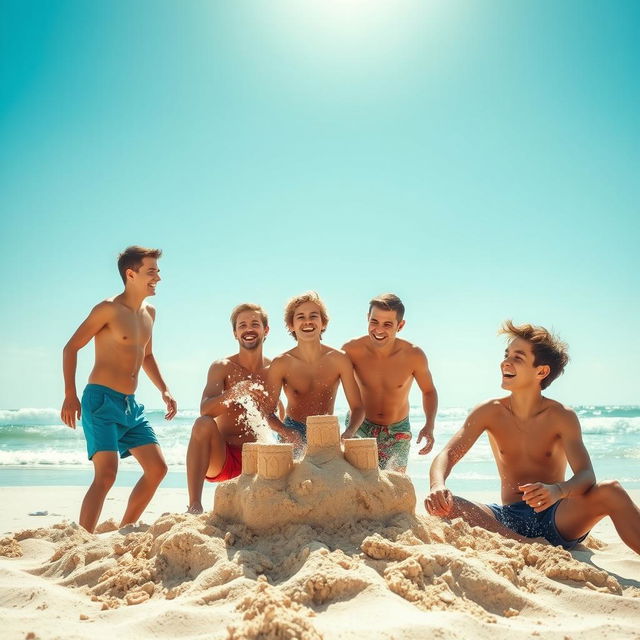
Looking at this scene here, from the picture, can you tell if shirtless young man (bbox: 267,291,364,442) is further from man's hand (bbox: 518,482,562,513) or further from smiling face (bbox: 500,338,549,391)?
man's hand (bbox: 518,482,562,513)

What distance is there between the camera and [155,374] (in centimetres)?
482

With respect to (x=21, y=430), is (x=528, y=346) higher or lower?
higher

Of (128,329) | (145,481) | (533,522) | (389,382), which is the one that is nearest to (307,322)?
(389,382)

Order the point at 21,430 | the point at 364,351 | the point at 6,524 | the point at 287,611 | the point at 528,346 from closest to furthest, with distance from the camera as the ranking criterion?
the point at 287,611 → the point at 528,346 → the point at 364,351 → the point at 6,524 → the point at 21,430

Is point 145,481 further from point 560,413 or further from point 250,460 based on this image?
point 560,413

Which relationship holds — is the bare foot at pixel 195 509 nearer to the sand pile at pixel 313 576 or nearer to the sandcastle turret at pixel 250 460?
the sand pile at pixel 313 576

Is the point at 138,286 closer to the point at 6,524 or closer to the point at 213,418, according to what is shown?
the point at 213,418

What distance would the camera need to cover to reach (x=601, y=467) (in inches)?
429

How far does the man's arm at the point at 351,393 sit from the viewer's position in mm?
4238

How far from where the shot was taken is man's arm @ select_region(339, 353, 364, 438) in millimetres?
4238

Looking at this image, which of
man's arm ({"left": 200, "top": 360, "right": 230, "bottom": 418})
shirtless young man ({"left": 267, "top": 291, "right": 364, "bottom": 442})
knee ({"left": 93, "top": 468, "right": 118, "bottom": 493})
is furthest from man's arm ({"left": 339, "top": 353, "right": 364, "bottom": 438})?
knee ({"left": 93, "top": 468, "right": 118, "bottom": 493})

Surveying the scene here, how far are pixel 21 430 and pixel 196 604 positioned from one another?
19423mm

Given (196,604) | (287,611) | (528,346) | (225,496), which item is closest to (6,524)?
(225,496)

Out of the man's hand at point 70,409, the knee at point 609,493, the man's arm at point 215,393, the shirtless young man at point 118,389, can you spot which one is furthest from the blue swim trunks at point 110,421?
the knee at point 609,493
